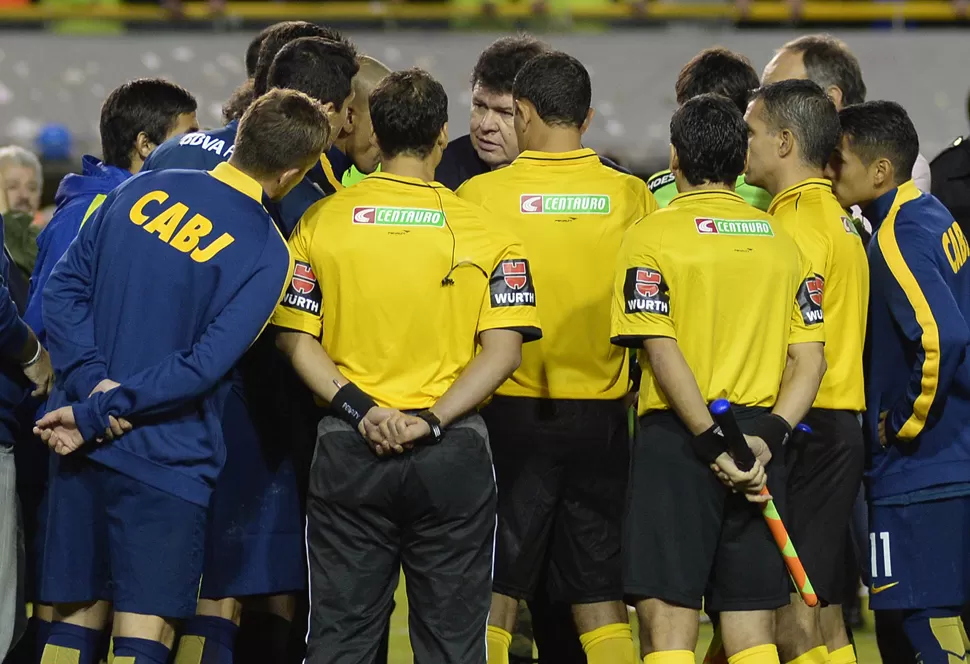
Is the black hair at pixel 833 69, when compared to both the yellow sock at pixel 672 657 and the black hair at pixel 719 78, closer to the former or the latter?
the black hair at pixel 719 78

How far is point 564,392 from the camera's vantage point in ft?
14.4

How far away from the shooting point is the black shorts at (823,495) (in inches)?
168

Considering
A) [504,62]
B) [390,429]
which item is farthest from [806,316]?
[504,62]

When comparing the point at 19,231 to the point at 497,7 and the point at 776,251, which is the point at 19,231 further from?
the point at 497,7

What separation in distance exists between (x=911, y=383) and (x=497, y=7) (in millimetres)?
7949

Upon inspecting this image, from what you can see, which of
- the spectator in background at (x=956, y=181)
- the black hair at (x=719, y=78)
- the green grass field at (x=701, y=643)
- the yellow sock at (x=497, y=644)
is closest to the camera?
the yellow sock at (x=497, y=644)

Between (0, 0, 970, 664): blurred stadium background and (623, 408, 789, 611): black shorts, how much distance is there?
758 centimetres

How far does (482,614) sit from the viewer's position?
3957 millimetres

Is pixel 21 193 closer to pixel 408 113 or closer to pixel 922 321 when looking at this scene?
pixel 408 113

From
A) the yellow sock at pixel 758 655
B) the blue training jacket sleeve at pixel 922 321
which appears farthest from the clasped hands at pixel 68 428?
the blue training jacket sleeve at pixel 922 321

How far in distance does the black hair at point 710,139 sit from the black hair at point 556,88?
1.35 feet

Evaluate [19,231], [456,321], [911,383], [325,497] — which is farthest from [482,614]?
[19,231]

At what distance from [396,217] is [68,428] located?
1.11 meters

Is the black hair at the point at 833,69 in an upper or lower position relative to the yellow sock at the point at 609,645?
upper
